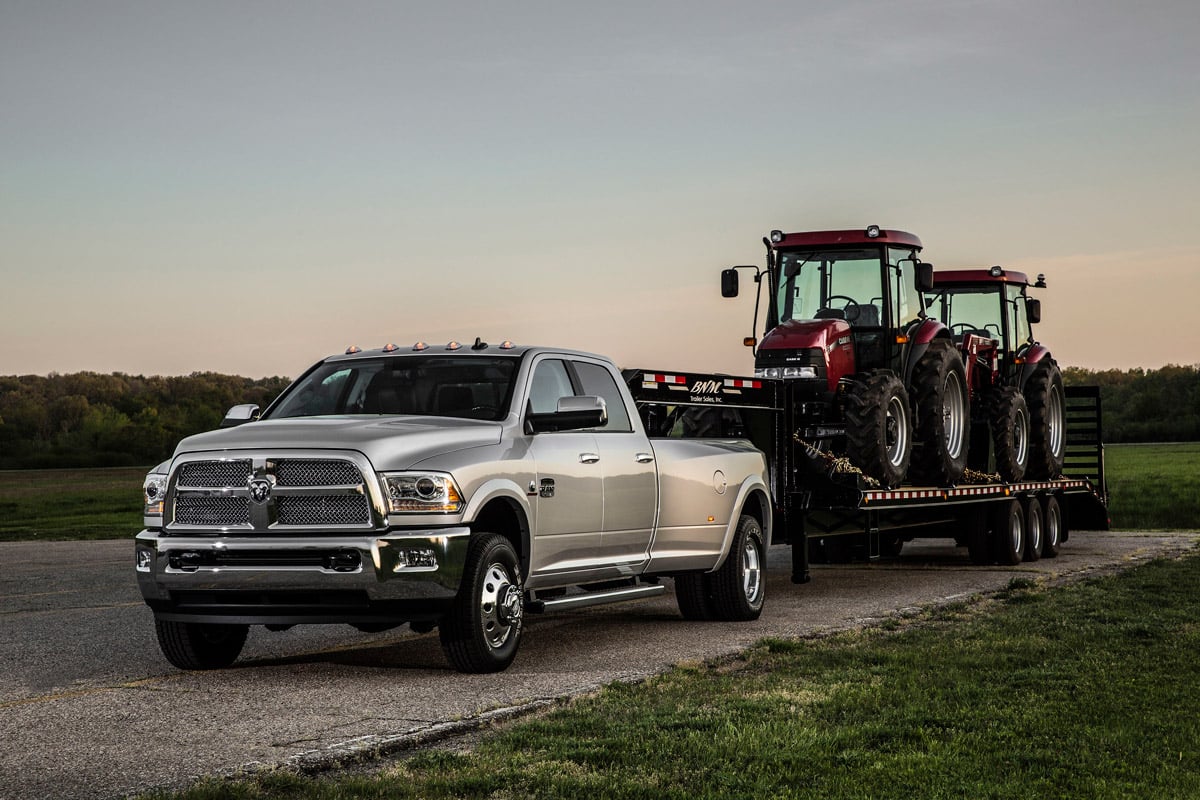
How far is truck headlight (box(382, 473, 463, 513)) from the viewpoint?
30.1 ft

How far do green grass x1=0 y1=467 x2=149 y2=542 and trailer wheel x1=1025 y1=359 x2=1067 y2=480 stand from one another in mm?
20888

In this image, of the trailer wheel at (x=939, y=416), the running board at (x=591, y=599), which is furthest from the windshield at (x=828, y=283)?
the running board at (x=591, y=599)

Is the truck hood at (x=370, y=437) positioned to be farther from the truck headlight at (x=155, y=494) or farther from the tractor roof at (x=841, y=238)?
the tractor roof at (x=841, y=238)

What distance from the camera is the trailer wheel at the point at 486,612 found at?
9453mm

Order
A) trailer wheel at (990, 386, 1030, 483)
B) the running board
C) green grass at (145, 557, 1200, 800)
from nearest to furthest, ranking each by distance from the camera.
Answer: green grass at (145, 557, 1200, 800) < the running board < trailer wheel at (990, 386, 1030, 483)

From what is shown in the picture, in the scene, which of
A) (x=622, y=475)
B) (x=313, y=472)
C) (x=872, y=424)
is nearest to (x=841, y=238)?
(x=872, y=424)

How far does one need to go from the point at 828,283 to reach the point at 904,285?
97 centimetres

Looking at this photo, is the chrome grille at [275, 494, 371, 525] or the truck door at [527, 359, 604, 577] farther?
the truck door at [527, 359, 604, 577]

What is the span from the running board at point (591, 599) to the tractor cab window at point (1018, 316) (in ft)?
43.5

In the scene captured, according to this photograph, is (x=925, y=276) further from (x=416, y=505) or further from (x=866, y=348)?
(x=416, y=505)

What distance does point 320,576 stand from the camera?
9.08 m

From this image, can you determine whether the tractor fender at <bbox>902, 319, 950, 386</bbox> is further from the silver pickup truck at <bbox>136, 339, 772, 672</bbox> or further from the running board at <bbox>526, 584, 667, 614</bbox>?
the running board at <bbox>526, 584, 667, 614</bbox>

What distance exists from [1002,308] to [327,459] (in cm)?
1619

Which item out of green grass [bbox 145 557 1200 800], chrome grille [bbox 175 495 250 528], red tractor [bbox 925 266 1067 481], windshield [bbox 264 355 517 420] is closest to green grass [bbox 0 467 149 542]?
red tractor [bbox 925 266 1067 481]
